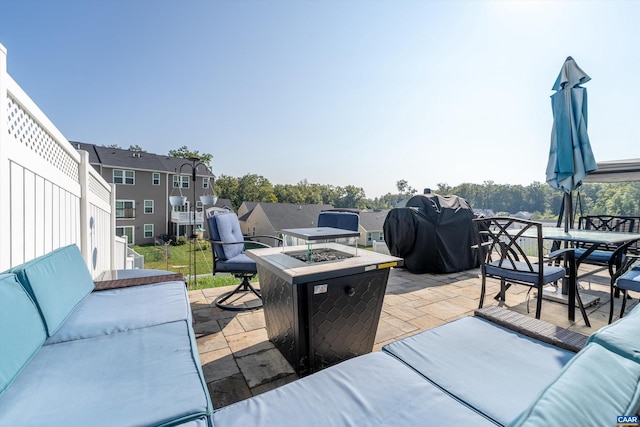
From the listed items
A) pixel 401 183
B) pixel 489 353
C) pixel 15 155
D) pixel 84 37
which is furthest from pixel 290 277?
pixel 401 183

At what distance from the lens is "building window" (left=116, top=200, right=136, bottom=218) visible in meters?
18.3

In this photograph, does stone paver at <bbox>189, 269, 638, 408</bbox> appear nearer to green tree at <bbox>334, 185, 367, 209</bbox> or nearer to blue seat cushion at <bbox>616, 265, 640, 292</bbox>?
blue seat cushion at <bbox>616, 265, 640, 292</bbox>

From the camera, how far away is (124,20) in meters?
5.51

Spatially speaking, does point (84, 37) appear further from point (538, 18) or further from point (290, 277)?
point (538, 18)

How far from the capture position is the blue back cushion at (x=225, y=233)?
306 cm

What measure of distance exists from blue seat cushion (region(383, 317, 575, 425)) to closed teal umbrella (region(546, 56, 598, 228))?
3076 millimetres

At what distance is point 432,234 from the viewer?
15.3 feet

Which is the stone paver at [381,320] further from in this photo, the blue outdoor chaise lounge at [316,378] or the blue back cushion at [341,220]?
the blue back cushion at [341,220]

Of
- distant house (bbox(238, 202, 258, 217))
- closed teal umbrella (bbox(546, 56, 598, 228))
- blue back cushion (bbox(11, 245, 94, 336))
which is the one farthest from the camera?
distant house (bbox(238, 202, 258, 217))

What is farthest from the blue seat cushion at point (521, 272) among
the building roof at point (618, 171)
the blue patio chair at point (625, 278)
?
the building roof at point (618, 171)

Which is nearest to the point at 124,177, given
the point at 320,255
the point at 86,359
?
the point at 320,255

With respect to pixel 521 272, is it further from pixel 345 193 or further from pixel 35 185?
pixel 345 193

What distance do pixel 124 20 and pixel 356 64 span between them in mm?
4909

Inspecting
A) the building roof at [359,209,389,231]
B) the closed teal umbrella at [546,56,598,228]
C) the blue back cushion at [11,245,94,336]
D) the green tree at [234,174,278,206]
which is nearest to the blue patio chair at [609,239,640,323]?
the closed teal umbrella at [546,56,598,228]
